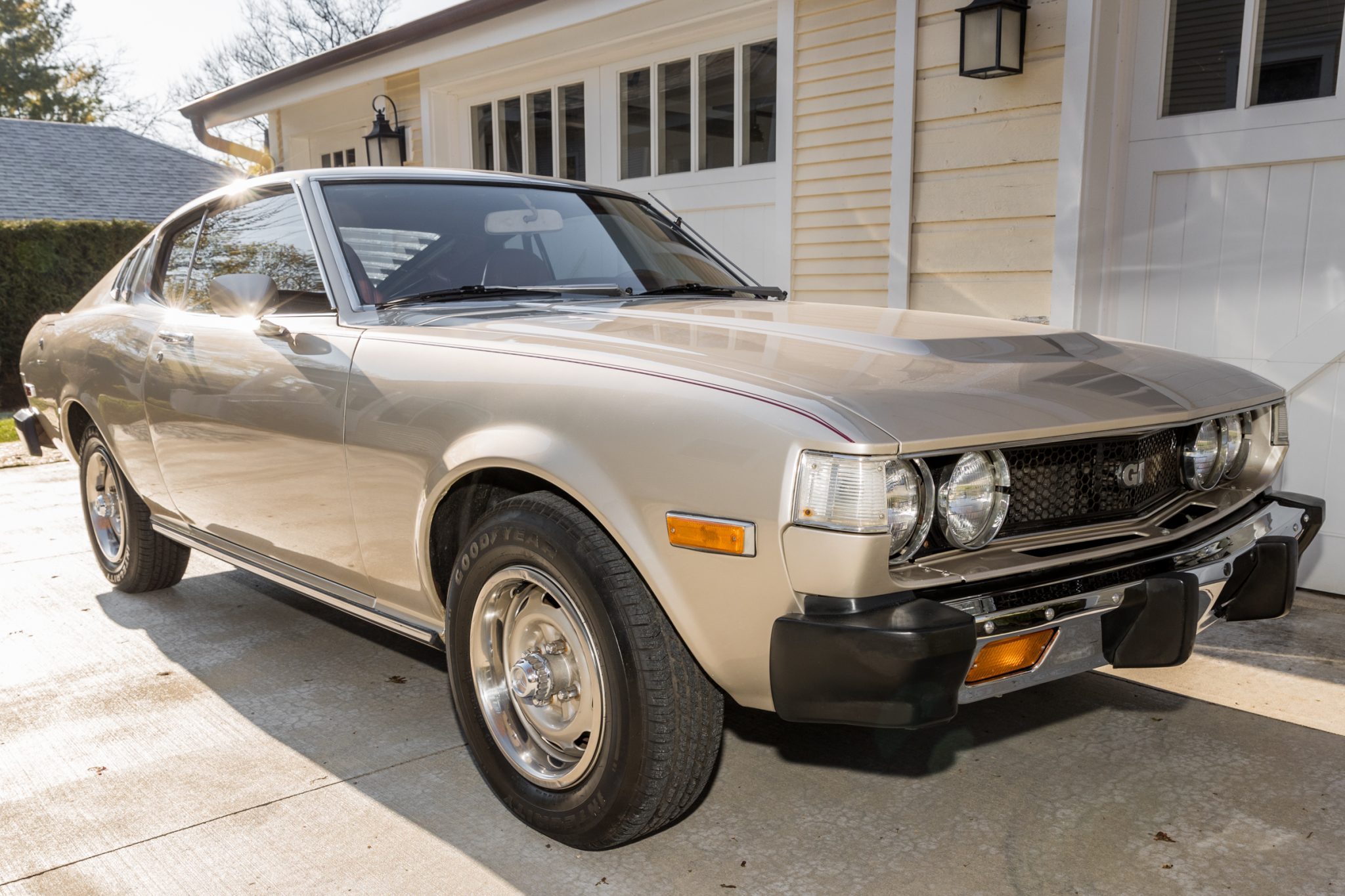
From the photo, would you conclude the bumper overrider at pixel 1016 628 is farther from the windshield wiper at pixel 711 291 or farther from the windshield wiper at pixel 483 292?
the windshield wiper at pixel 711 291

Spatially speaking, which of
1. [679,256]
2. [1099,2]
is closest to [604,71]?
[1099,2]

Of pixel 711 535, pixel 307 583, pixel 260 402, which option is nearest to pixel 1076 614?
pixel 711 535

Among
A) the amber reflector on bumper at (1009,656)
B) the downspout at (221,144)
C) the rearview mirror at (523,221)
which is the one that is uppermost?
the downspout at (221,144)

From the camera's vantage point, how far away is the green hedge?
570 inches

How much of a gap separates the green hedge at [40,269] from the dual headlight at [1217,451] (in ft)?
50.0

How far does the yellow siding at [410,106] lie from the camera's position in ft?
31.0

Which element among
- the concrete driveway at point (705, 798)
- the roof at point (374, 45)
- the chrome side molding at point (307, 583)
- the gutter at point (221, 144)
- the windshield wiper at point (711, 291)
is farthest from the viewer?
the gutter at point (221, 144)

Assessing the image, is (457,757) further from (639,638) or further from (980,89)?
(980,89)

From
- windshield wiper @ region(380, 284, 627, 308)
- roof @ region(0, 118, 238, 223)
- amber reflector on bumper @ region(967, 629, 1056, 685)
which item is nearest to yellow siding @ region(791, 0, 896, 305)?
Answer: windshield wiper @ region(380, 284, 627, 308)

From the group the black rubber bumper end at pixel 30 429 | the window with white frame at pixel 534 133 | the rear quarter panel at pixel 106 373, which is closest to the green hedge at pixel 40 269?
the window with white frame at pixel 534 133

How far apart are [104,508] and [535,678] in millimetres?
3013

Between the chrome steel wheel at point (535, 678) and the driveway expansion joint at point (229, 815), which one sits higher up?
the chrome steel wheel at point (535, 678)

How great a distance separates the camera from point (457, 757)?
→ 9.77 ft

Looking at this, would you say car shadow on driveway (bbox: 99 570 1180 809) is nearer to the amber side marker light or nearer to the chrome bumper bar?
the chrome bumper bar
